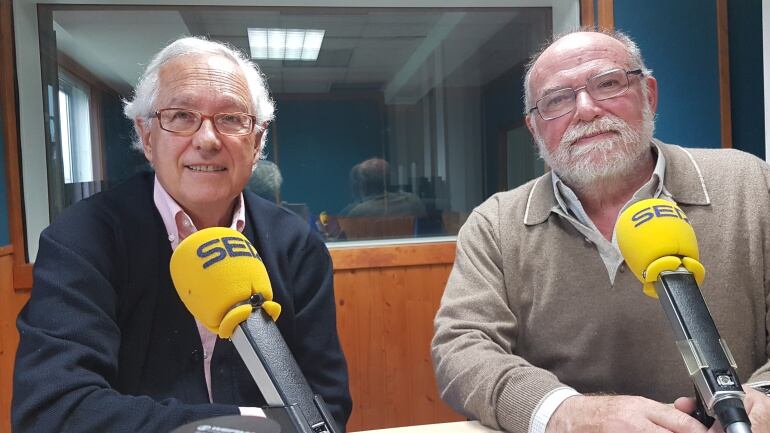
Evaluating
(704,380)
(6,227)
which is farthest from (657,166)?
(6,227)

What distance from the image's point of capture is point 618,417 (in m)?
0.91

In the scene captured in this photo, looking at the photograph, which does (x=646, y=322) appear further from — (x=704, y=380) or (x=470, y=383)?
(x=704, y=380)

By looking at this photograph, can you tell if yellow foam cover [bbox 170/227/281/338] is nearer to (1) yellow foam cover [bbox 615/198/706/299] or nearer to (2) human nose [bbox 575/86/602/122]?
(1) yellow foam cover [bbox 615/198/706/299]

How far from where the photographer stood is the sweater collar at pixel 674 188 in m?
1.36

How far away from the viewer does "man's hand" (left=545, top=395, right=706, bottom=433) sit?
0.84 meters

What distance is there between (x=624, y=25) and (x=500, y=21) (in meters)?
0.60

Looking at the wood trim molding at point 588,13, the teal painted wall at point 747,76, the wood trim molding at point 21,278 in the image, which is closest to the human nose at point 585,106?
the wood trim molding at point 588,13

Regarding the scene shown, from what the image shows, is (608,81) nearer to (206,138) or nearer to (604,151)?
(604,151)

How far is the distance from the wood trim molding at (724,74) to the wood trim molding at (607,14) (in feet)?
1.59

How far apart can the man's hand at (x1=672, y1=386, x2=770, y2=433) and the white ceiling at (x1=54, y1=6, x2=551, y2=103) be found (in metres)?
2.34

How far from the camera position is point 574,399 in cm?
99

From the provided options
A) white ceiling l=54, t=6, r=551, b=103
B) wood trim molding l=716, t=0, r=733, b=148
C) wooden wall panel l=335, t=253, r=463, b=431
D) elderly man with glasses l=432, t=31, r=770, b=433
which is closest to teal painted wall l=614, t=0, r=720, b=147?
wood trim molding l=716, t=0, r=733, b=148

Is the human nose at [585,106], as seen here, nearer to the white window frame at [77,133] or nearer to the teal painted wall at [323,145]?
the teal painted wall at [323,145]

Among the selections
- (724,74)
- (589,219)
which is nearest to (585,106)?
(589,219)
